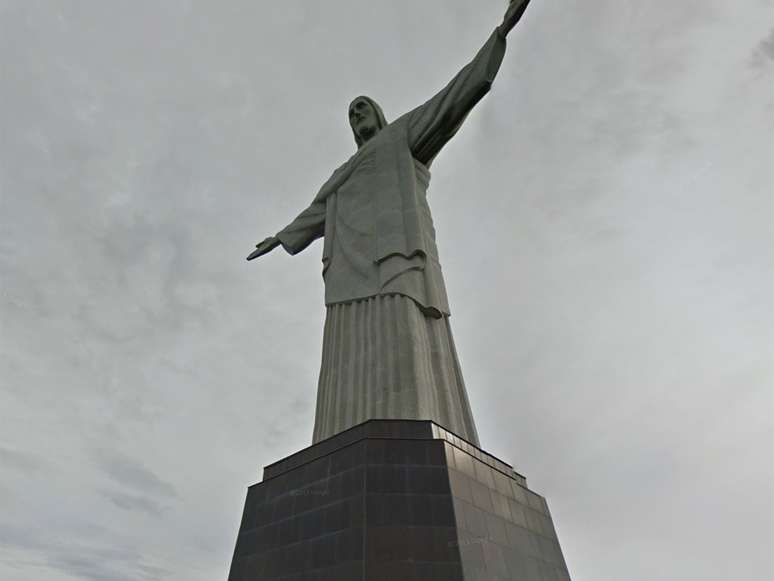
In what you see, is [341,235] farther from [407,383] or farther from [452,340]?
[407,383]

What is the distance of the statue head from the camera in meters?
12.0

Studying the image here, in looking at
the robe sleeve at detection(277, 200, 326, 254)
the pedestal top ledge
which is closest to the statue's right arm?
the robe sleeve at detection(277, 200, 326, 254)

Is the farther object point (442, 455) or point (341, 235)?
point (341, 235)

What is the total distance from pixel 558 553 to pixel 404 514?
2.56 meters

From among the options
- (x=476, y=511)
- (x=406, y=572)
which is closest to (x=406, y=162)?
(x=476, y=511)

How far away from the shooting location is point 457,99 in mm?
9570

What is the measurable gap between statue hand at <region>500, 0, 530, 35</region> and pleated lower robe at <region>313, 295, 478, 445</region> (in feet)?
15.9

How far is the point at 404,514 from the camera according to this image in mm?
5484

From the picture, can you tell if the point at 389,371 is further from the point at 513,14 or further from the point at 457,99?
the point at 513,14

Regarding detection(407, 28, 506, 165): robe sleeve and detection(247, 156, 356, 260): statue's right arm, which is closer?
detection(407, 28, 506, 165): robe sleeve

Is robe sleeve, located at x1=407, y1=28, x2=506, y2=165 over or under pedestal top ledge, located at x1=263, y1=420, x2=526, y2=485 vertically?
over

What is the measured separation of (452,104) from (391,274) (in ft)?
11.5

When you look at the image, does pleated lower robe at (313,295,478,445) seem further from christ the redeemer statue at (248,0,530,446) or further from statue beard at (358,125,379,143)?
statue beard at (358,125,379,143)

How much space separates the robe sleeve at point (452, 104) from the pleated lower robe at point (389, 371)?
3643mm
